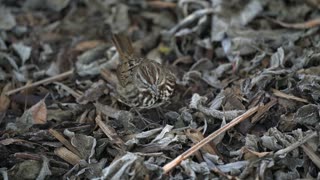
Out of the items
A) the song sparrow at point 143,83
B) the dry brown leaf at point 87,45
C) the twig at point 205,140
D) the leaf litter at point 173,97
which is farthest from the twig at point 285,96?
the dry brown leaf at point 87,45

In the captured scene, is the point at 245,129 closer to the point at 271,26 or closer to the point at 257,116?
the point at 257,116

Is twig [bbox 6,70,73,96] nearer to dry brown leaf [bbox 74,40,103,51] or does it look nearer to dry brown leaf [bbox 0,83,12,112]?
dry brown leaf [bbox 0,83,12,112]

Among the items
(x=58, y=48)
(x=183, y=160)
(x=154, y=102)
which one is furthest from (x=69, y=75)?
(x=183, y=160)

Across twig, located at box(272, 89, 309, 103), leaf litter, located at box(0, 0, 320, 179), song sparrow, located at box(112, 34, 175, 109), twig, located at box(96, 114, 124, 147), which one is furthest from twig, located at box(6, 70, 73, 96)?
twig, located at box(272, 89, 309, 103)

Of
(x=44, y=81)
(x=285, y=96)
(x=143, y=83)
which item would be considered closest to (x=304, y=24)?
(x=285, y=96)

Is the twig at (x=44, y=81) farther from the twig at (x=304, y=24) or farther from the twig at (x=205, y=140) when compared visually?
the twig at (x=304, y=24)

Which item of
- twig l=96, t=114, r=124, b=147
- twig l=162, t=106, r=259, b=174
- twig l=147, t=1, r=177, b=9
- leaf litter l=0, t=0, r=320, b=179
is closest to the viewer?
twig l=162, t=106, r=259, b=174

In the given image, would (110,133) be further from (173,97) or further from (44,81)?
(44,81)

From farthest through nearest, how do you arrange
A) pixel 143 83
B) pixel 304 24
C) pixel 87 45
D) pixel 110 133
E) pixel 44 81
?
pixel 87 45, pixel 304 24, pixel 44 81, pixel 143 83, pixel 110 133
